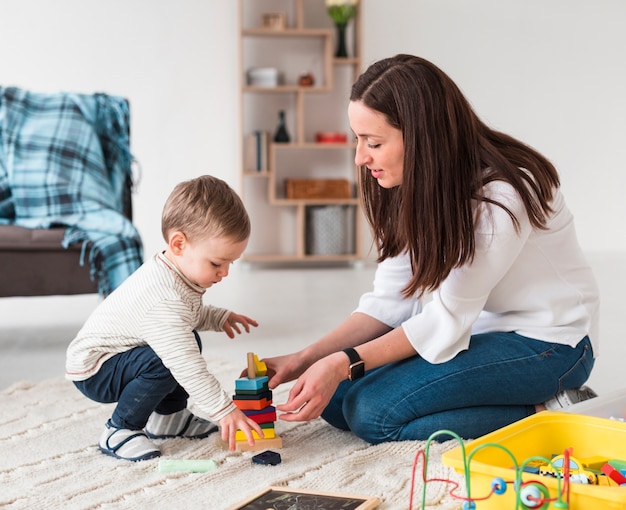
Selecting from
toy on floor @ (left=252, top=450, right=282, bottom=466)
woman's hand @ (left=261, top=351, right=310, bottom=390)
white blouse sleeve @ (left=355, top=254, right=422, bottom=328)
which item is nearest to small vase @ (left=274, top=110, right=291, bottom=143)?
white blouse sleeve @ (left=355, top=254, right=422, bottom=328)

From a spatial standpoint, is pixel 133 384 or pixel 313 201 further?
pixel 313 201

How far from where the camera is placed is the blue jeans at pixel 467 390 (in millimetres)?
1648

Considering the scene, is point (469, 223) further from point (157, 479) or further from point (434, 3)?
point (434, 3)

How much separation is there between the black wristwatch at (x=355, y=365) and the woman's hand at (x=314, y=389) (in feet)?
0.04

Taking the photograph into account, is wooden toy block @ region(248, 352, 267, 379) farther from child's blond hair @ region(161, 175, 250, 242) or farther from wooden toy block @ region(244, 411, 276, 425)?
child's blond hair @ region(161, 175, 250, 242)

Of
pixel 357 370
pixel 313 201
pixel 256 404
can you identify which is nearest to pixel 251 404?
pixel 256 404

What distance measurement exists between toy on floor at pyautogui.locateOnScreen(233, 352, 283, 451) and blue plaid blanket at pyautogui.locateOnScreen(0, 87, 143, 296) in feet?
4.13

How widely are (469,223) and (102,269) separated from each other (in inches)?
62.7

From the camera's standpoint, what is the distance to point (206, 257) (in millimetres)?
1561

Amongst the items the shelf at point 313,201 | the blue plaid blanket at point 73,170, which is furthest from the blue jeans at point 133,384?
the shelf at point 313,201

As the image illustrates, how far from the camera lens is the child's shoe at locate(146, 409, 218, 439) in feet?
5.76

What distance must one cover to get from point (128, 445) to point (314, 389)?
1.26 feet

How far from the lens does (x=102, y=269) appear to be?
2791mm

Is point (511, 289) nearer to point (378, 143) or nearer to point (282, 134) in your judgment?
point (378, 143)
